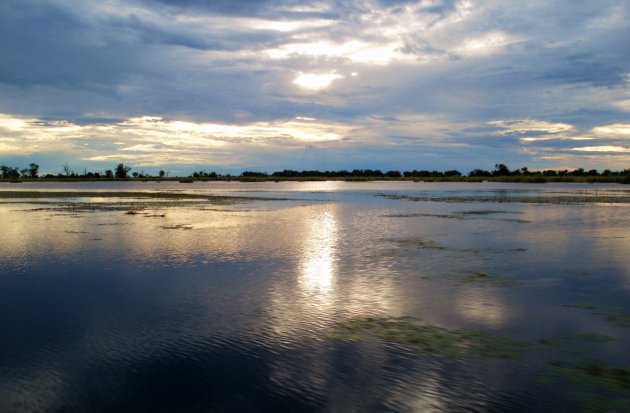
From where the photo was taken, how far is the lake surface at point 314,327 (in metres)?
7.89

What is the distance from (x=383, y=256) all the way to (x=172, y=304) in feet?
31.8

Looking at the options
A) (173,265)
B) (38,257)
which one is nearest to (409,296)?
(173,265)

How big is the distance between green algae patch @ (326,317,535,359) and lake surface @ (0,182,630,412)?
0.06m

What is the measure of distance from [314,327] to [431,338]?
8.72 ft

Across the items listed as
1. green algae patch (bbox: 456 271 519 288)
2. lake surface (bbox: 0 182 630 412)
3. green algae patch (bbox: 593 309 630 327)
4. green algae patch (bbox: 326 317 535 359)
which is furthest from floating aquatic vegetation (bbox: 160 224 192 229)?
green algae patch (bbox: 593 309 630 327)

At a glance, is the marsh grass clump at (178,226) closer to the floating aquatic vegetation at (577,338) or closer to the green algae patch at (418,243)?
the green algae patch at (418,243)

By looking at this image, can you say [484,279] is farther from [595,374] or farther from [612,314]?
[595,374]

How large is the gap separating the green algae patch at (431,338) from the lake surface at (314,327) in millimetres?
57

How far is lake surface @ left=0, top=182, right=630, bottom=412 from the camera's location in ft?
25.9

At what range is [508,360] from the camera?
9.16 meters

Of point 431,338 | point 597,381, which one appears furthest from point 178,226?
point 597,381

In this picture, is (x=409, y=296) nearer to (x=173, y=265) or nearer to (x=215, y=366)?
(x=215, y=366)

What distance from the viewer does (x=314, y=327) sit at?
36.5 feet

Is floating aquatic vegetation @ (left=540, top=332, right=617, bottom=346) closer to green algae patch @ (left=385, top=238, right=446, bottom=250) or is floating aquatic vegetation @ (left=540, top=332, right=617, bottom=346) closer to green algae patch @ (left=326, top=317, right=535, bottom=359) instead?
green algae patch @ (left=326, top=317, right=535, bottom=359)
